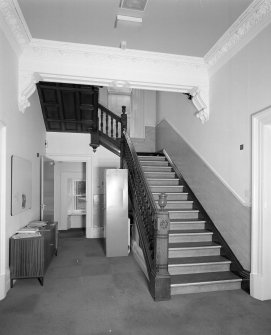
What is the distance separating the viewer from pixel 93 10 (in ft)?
10.0

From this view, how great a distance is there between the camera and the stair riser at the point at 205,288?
3370mm

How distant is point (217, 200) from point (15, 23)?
12.6 feet

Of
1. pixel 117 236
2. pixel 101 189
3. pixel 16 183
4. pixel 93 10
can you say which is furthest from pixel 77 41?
pixel 101 189

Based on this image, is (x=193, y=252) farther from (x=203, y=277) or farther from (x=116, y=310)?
(x=116, y=310)

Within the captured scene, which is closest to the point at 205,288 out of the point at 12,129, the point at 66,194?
the point at 12,129

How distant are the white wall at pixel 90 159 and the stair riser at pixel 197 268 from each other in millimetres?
3671

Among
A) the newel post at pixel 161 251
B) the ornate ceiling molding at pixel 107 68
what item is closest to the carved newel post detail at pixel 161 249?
the newel post at pixel 161 251

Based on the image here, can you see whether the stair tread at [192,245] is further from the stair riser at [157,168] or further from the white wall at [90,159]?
the white wall at [90,159]

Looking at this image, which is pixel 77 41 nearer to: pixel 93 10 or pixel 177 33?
pixel 93 10

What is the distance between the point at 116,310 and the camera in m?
2.93

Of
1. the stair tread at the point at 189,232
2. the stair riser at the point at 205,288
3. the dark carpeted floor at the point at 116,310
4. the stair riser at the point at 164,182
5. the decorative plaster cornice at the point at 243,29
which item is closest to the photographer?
the dark carpeted floor at the point at 116,310

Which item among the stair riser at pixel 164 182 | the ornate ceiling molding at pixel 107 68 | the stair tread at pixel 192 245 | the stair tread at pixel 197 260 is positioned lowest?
the stair tread at pixel 197 260

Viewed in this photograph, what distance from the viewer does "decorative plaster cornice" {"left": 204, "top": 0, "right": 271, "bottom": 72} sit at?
9.78 feet

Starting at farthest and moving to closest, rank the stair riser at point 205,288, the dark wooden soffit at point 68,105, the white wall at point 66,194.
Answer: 1. the white wall at point 66,194
2. the dark wooden soffit at point 68,105
3. the stair riser at point 205,288
